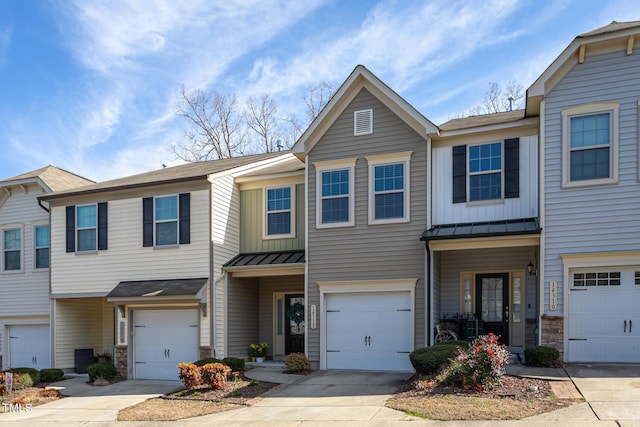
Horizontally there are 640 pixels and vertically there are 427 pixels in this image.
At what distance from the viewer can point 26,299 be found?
1886 centimetres

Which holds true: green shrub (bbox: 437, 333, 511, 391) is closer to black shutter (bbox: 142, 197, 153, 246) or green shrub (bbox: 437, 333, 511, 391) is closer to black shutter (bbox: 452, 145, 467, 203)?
black shutter (bbox: 452, 145, 467, 203)

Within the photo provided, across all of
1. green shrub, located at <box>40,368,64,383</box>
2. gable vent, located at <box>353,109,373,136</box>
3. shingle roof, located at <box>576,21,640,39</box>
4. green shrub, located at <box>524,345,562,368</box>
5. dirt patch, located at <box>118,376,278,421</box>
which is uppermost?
shingle roof, located at <box>576,21,640,39</box>

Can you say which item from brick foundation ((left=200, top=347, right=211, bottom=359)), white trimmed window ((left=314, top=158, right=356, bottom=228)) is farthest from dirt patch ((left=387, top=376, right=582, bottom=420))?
brick foundation ((left=200, top=347, right=211, bottom=359))

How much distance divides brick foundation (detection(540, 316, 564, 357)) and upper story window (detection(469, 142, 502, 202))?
321 cm

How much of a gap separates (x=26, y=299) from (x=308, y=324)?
10511 millimetres

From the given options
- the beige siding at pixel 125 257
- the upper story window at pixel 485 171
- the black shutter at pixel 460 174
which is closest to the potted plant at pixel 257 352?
the beige siding at pixel 125 257

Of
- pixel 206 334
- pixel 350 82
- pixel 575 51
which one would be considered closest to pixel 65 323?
pixel 206 334

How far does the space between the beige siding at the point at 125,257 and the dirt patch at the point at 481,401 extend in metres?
7.58

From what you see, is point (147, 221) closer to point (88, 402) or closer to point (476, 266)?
point (88, 402)

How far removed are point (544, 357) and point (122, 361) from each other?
38.7 feet

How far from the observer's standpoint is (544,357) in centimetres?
1186

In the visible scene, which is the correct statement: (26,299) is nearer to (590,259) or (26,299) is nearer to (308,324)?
(308,324)

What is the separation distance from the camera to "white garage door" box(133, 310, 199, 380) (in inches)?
627

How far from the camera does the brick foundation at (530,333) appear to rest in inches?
561
